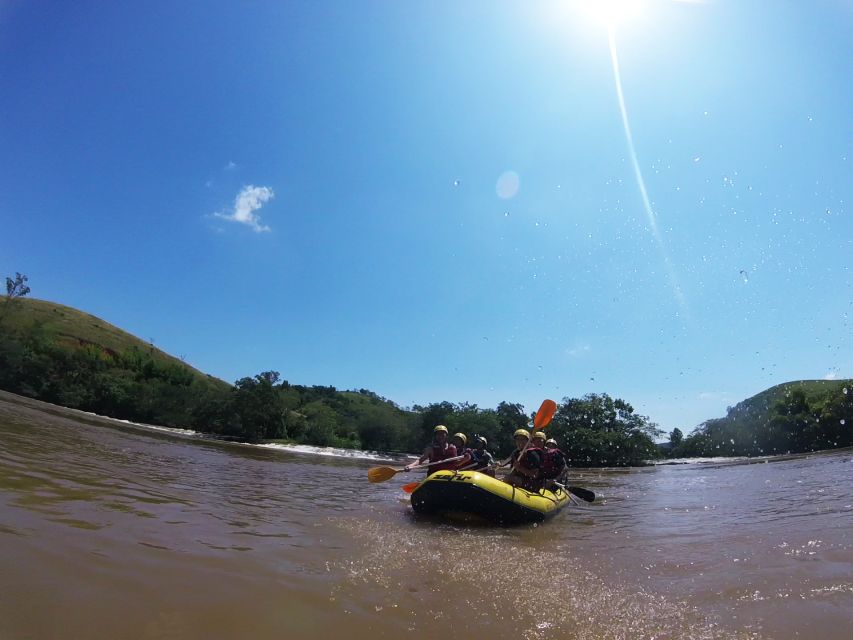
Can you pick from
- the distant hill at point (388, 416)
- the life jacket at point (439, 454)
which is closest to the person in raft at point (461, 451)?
the life jacket at point (439, 454)

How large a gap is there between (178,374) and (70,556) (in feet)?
233

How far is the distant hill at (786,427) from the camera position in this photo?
1555 inches

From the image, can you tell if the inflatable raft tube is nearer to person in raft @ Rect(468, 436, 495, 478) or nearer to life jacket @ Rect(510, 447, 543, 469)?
Answer: life jacket @ Rect(510, 447, 543, 469)

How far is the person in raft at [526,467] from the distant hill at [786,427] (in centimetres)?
4332

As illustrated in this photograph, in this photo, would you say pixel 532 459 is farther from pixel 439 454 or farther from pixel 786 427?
pixel 786 427

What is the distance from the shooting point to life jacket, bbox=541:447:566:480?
10734 mm

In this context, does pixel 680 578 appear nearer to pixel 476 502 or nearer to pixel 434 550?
pixel 434 550

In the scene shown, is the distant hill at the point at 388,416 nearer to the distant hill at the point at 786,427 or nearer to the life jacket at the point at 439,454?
the distant hill at the point at 786,427

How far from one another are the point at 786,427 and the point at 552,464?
4472 cm

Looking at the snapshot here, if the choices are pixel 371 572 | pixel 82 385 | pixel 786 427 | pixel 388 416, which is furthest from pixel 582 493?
pixel 82 385

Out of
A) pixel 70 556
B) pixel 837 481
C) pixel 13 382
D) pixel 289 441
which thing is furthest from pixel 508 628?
pixel 13 382

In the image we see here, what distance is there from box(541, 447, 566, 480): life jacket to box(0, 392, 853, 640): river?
238 centimetres

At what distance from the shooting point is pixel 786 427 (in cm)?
4319

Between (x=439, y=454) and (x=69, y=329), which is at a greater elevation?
(x=69, y=329)
